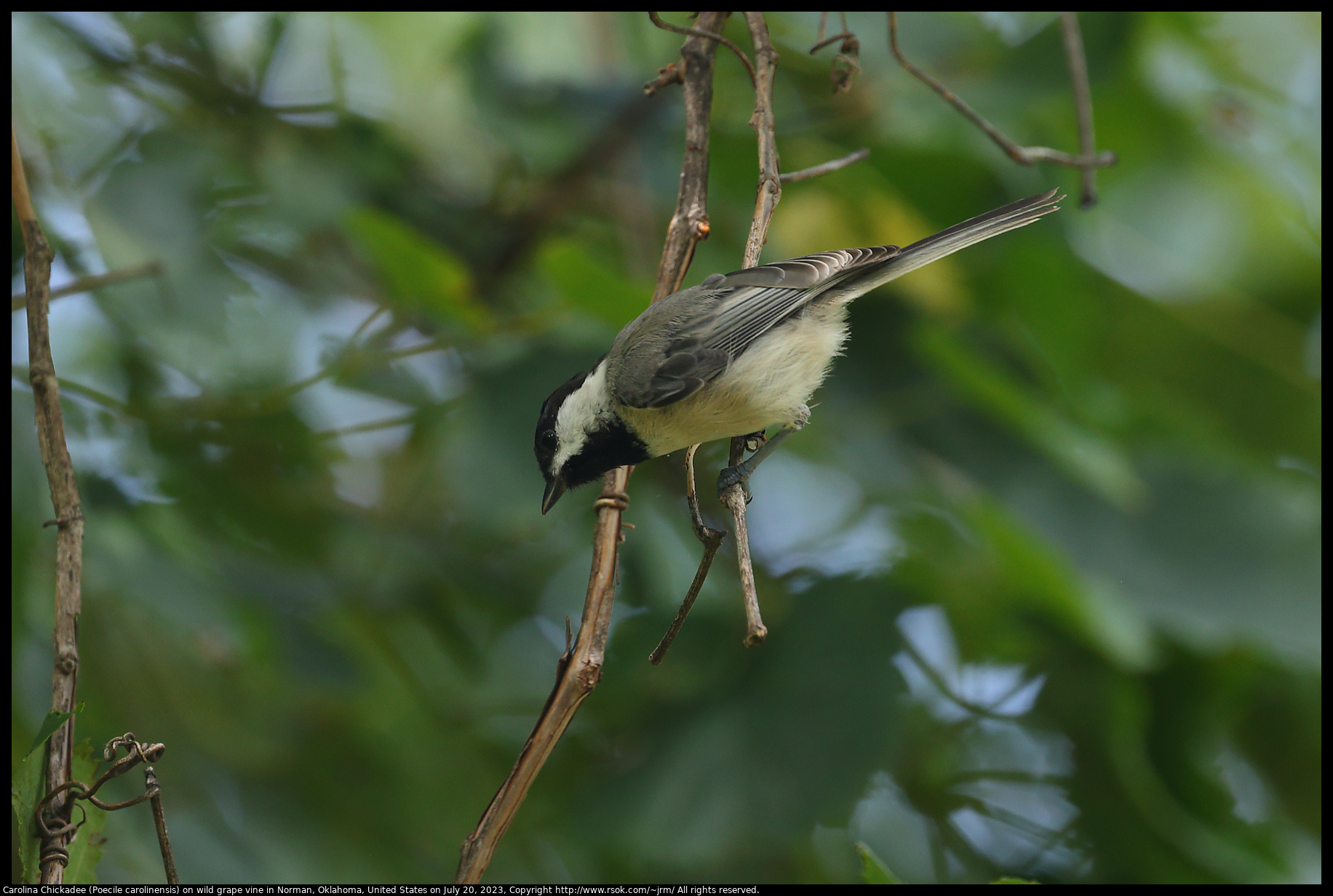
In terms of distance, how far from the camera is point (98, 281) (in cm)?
269

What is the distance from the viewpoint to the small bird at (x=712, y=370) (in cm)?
252

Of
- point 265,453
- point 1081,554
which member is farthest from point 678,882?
point 265,453

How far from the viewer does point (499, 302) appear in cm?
381

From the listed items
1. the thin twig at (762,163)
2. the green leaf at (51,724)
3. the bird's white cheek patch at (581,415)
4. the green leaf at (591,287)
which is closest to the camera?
the green leaf at (51,724)

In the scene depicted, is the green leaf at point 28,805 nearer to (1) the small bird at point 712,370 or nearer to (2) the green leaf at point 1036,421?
(1) the small bird at point 712,370

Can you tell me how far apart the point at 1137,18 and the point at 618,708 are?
307 centimetres

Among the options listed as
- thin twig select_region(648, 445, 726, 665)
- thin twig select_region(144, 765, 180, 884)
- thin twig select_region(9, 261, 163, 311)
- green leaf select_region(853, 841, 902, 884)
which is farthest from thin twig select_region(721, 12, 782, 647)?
thin twig select_region(9, 261, 163, 311)

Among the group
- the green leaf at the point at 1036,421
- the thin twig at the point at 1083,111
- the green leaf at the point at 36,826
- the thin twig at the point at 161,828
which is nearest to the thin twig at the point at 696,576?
the thin twig at the point at 161,828

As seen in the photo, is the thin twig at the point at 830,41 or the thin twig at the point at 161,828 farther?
the thin twig at the point at 830,41

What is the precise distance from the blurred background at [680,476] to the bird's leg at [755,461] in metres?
0.45

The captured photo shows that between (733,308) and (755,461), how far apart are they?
45cm

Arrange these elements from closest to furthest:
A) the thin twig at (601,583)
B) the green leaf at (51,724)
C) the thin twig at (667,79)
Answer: the green leaf at (51,724)
the thin twig at (601,583)
the thin twig at (667,79)

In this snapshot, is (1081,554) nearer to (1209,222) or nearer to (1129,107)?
(1209,222)

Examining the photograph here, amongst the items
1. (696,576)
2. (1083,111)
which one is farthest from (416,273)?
(1083,111)
